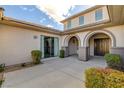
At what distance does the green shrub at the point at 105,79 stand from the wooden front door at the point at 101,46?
37.7ft

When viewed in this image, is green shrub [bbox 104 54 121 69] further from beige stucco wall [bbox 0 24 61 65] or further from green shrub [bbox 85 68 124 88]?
beige stucco wall [bbox 0 24 61 65]

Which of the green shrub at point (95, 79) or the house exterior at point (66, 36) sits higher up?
the house exterior at point (66, 36)

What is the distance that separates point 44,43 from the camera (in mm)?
11227

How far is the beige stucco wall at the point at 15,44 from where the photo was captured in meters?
7.32

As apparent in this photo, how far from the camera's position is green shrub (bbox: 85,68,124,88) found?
2.43m

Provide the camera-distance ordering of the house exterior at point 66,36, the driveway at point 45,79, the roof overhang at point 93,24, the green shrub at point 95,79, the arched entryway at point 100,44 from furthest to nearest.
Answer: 1. the arched entryway at point 100,44
2. the house exterior at point 66,36
3. the roof overhang at point 93,24
4. the driveway at point 45,79
5. the green shrub at point 95,79

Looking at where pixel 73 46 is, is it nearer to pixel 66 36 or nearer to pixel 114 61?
pixel 66 36

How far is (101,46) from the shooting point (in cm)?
1362

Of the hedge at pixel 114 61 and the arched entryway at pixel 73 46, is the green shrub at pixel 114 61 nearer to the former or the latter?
the hedge at pixel 114 61

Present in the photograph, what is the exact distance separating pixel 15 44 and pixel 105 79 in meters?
8.00

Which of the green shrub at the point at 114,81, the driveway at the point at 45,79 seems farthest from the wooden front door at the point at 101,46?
the green shrub at the point at 114,81
